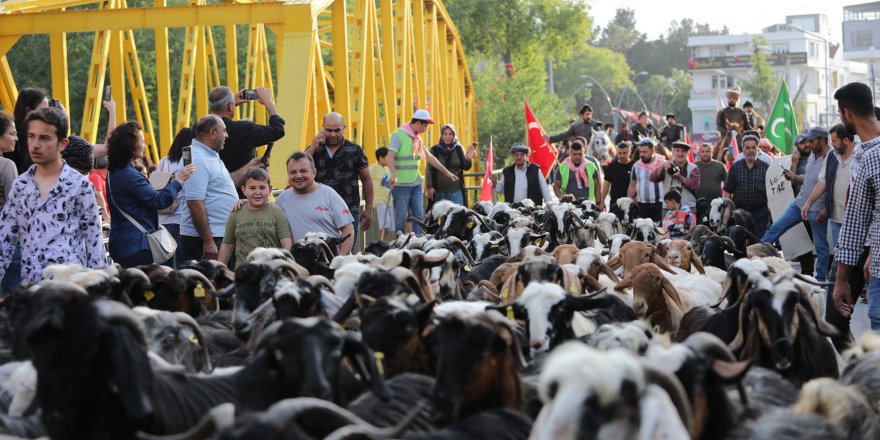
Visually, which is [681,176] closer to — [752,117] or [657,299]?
[657,299]

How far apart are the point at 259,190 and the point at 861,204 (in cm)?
443

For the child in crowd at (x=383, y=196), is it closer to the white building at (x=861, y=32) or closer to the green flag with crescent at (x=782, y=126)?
the green flag with crescent at (x=782, y=126)

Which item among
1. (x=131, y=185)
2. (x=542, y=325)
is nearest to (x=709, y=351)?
(x=542, y=325)

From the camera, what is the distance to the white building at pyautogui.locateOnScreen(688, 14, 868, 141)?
13962cm

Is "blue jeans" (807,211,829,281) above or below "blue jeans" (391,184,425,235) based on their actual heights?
below

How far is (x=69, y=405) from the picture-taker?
5105 mm

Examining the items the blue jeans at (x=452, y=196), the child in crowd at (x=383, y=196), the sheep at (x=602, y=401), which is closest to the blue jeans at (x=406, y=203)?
the child in crowd at (x=383, y=196)

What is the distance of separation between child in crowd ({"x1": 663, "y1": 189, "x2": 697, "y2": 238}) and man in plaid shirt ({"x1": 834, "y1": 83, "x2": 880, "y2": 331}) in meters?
7.71

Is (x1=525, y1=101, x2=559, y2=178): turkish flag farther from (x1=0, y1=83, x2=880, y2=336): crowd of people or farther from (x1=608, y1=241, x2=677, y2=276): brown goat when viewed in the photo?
(x1=608, y1=241, x2=677, y2=276): brown goat

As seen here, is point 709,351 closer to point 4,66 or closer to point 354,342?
point 354,342

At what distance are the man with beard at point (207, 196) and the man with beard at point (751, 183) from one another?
822 centimetres

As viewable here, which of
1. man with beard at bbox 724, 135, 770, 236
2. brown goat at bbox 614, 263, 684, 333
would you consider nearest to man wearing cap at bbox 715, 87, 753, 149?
man with beard at bbox 724, 135, 770, 236

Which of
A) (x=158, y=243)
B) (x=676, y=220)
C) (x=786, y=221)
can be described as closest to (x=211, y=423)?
(x=158, y=243)

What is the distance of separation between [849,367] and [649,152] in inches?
462
